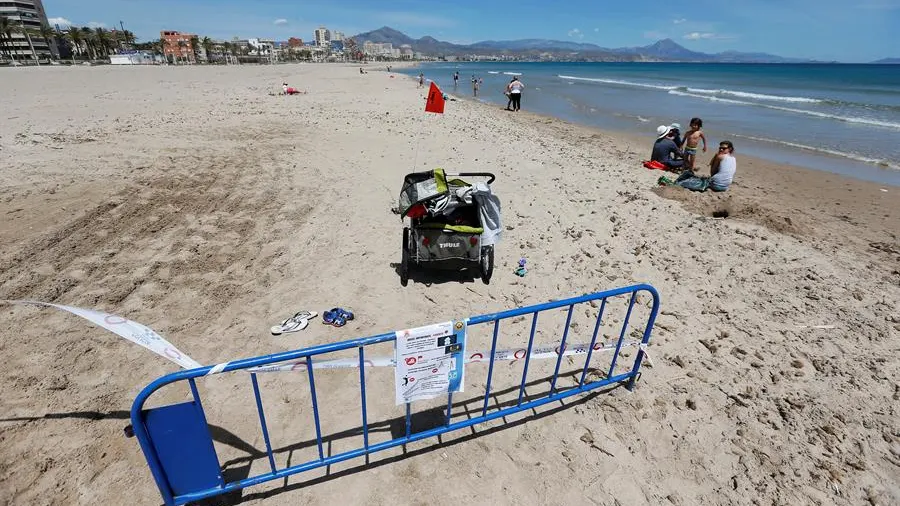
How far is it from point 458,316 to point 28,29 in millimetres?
137976

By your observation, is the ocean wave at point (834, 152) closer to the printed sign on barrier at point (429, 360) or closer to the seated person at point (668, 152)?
the seated person at point (668, 152)

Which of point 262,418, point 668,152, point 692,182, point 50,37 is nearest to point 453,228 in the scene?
point 262,418

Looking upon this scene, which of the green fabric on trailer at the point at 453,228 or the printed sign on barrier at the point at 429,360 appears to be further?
the green fabric on trailer at the point at 453,228

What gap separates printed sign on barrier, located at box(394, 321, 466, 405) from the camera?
280 cm

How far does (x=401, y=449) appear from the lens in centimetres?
330

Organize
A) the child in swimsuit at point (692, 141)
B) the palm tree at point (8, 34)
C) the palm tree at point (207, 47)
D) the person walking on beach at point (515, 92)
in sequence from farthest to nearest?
the palm tree at point (207, 47)
the palm tree at point (8, 34)
the person walking on beach at point (515, 92)
the child in swimsuit at point (692, 141)

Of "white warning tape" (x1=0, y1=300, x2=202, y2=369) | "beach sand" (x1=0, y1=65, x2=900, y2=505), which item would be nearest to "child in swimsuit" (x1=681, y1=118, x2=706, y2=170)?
"beach sand" (x1=0, y1=65, x2=900, y2=505)

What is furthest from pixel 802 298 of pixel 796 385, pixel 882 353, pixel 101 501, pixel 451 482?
pixel 101 501

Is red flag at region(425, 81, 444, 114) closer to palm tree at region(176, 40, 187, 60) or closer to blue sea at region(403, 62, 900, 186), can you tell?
blue sea at region(403, 62, 900, 186)

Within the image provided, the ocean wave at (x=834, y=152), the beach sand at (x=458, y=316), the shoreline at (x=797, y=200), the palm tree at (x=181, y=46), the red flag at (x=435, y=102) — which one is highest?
the palm tree at (x=181, y=46)

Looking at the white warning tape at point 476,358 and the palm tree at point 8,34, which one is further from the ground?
the palm tree at point 8,34

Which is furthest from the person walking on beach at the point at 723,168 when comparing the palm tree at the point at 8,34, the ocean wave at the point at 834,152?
the palm tree at the point at 8,34

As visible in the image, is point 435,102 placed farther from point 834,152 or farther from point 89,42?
point 89,42

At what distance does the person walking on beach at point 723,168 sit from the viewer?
8.54m
